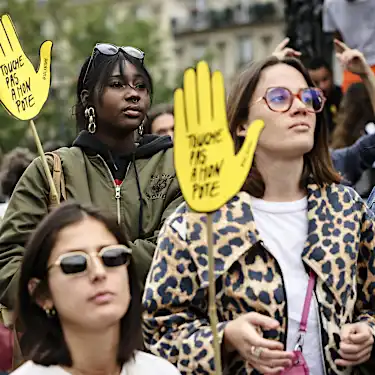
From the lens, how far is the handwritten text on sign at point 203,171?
326 centimetres

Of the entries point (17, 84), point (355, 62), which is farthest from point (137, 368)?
point (355, 62)

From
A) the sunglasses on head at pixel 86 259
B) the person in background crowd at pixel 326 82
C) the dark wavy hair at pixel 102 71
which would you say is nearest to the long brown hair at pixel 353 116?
the person in background crowd at pixel 326 82

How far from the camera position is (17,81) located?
461 cm

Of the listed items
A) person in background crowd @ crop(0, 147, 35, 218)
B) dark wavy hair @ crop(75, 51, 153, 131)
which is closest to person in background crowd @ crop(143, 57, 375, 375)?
dark wavy hair @ crop(75, 51, 153, 131)

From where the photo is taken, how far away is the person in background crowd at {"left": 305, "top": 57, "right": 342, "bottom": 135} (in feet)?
26.2

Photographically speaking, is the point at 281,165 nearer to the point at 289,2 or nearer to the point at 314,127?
the point at 314,127

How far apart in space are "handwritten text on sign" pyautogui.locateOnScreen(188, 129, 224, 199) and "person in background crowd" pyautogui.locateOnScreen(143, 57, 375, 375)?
469 mm

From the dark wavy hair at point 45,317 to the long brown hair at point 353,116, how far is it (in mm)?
3914

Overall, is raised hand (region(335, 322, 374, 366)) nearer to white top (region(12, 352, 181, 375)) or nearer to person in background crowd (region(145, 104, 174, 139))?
white top (region(12, 352, 181, 375))

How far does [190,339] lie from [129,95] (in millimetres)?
1370

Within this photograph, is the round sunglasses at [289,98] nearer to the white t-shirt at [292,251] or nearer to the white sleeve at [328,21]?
the white t-shirt at [292,251]

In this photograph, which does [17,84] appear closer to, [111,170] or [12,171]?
[111,170]

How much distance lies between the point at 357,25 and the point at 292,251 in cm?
441

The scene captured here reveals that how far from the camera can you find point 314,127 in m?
3.94
